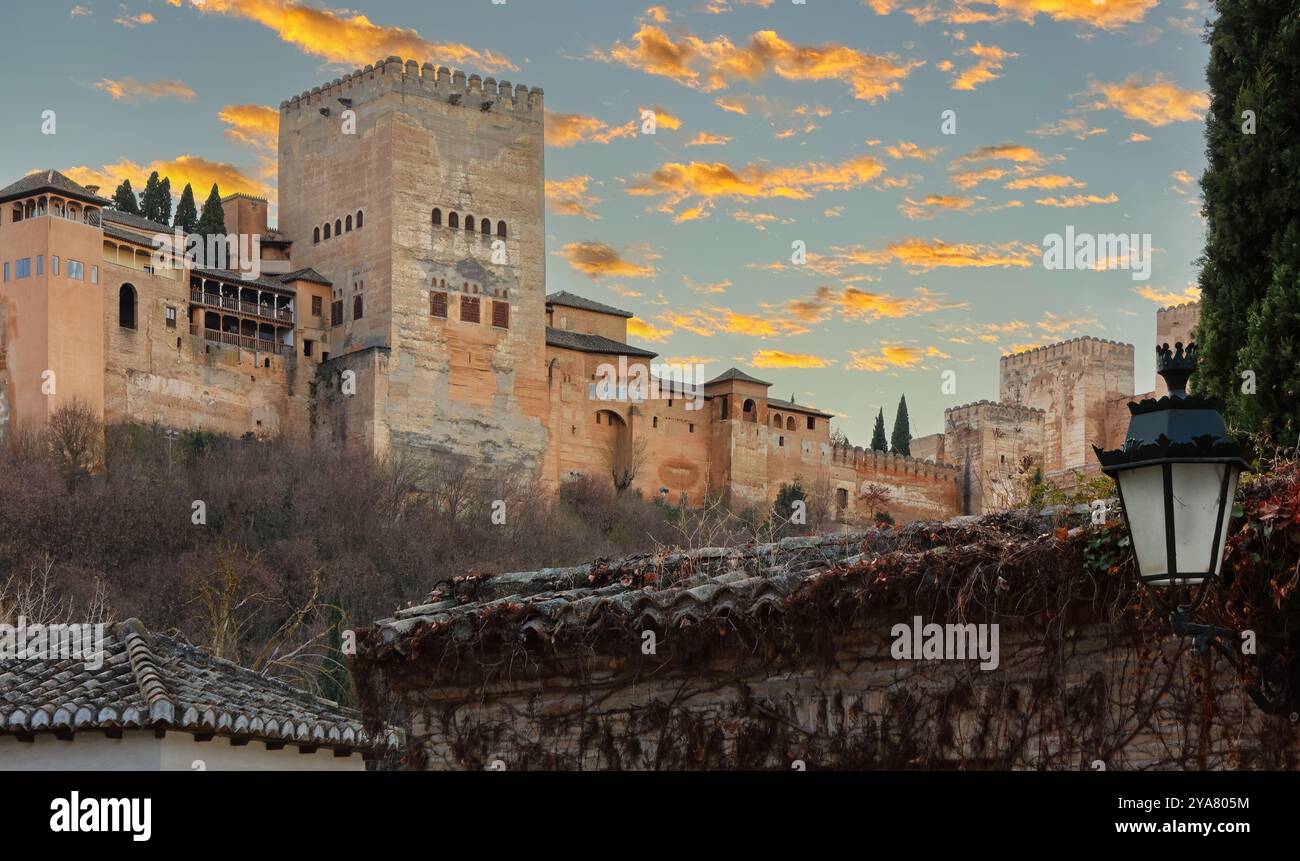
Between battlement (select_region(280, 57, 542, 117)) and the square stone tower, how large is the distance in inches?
1.7

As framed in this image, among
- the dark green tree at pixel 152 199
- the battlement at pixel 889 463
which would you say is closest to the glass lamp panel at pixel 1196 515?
the dark green tree at pixel 152 199

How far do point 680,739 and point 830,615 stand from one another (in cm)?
112

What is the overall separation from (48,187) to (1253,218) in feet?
151

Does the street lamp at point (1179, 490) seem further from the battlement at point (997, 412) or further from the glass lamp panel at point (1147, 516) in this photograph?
the battlement at point (997, 412)

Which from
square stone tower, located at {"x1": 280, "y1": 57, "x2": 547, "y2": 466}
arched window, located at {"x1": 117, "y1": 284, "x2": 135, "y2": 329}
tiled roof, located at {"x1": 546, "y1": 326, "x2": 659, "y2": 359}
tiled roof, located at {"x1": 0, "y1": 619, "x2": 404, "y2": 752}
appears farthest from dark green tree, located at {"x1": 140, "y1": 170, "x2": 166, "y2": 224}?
tiled roof, located at {"x1": 0, "y1": 619, "x2": 404, "y2": 752}

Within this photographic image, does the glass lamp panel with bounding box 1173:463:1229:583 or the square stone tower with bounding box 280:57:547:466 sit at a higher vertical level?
the square stone tower with bounding box 280:57:547:466

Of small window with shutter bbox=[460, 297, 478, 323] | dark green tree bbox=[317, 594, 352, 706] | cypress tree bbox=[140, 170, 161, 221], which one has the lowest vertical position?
dark green tree bbox=[317, 594, 352, 706]

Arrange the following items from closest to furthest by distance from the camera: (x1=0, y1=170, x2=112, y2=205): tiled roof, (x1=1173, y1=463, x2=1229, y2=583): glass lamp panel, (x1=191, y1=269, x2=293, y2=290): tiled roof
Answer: (x1=1173, y1=463, x2=1229, y2=583): glass lamp panel → (x1=0, y1=170, x2=112, y2=205): tiled roof → (x1=191, y1=269, x2=293, y2=290): tiled roof

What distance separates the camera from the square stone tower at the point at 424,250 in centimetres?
6034

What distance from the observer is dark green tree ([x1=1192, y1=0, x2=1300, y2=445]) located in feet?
36.6

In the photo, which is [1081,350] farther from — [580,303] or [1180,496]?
[1180,496]

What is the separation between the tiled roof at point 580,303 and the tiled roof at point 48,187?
19.0m

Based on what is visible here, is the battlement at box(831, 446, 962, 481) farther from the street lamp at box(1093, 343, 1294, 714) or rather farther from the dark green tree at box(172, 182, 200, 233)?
the street lamp at box(1093, 343, 1294, 714)

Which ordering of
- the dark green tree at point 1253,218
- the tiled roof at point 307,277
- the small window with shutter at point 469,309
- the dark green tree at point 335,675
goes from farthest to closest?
the small window with shutter at point 469,309 → the tiled roof at point 307,277 → the dark green tree at point 335,675 → the dark green tree at point 1253,218
